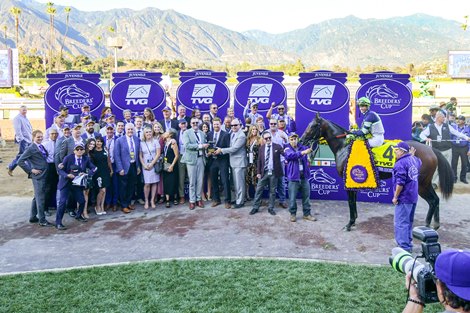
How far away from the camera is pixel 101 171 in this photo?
10461 millimetres

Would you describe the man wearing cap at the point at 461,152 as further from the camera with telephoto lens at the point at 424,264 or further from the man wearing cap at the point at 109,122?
the camera with telephoto lens at the point at 424,264

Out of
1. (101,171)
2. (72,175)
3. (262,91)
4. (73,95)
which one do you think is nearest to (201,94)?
(262,91)

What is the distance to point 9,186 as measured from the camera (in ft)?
45.7

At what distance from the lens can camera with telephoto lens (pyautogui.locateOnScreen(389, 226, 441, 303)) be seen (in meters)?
2.66

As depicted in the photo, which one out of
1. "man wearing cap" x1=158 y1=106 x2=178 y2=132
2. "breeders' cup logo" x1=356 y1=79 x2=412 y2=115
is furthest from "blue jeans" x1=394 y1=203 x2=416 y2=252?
"man wearing cap" x1=158 y1=106 x2=178 y2=132

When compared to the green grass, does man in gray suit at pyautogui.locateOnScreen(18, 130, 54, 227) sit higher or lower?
higher

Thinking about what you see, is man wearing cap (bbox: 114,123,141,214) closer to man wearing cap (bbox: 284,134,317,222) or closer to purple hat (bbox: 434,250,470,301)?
man wearing cap (bbox: 284,134,317,222)

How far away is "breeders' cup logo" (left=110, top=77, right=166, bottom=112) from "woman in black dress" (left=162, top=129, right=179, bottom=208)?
1.53 metres

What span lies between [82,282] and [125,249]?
1.60 metres

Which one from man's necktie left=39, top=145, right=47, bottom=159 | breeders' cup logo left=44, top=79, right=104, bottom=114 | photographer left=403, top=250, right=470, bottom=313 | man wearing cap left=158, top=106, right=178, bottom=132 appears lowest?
man's necktie left=39, top=145, right=47, bottom=159

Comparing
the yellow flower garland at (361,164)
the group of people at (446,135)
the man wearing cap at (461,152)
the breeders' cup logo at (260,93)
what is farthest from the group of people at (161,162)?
the man wearing cap at (461,152)

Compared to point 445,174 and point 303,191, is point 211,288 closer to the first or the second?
point 303,191

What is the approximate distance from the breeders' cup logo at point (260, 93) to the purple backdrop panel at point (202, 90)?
669 mm

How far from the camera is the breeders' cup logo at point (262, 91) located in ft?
39.6
